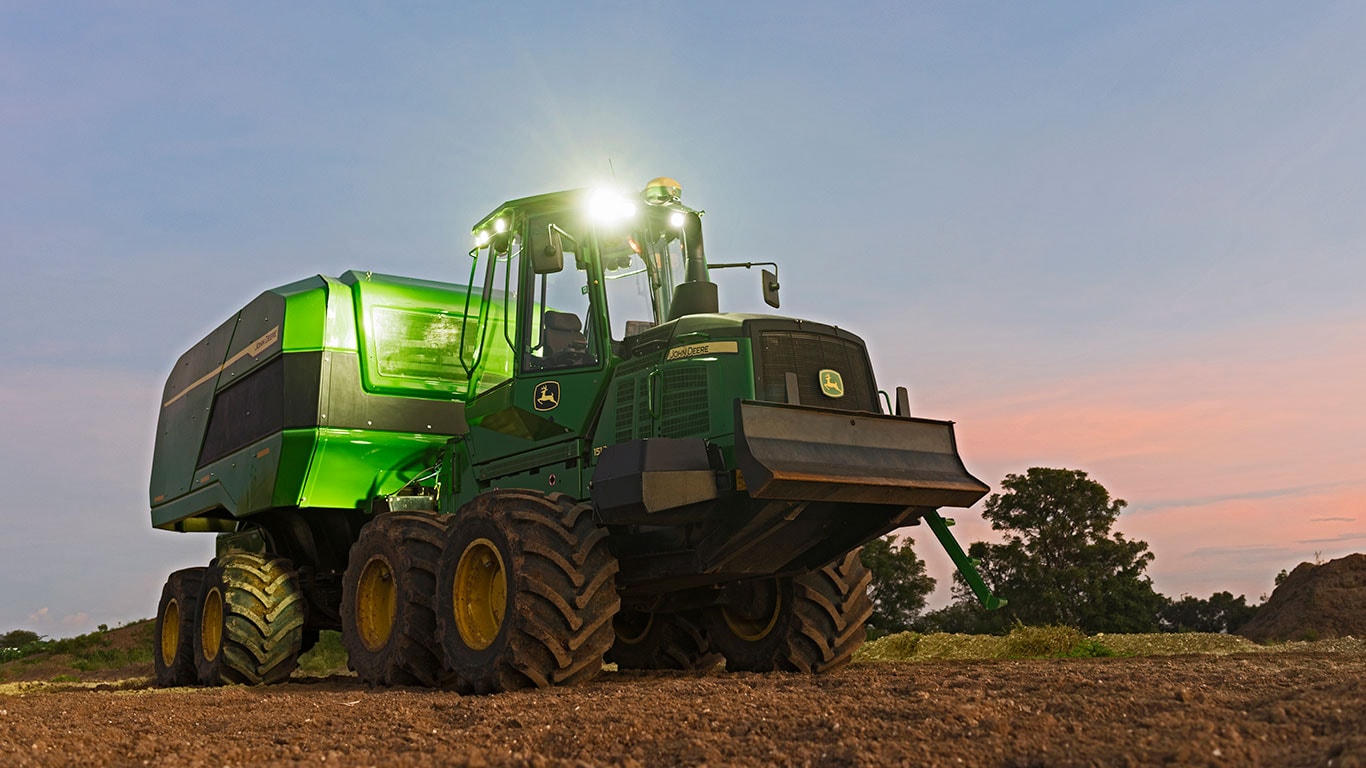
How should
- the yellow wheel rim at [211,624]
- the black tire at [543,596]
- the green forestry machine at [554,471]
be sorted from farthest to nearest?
the yellow wheel rim at [211,624]
the green forestry machine at [554,471]
the black tire at [543,596]

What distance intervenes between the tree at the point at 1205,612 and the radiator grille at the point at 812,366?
16425mm

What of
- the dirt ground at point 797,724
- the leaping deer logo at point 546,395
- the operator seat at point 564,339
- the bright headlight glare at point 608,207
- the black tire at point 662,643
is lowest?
the dirt ground at point 797,724

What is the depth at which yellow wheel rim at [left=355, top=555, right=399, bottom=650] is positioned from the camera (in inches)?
399

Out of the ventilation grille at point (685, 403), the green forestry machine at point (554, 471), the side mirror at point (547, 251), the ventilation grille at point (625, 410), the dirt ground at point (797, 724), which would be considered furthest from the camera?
the side mirror at point (547, 251)

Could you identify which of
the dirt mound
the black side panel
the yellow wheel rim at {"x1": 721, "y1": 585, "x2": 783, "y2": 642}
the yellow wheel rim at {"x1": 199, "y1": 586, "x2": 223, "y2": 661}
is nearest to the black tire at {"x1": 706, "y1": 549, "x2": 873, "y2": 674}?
the yellow wheel rim at {"x1": 721, "y1": 585, "x2": 783, "y2": 642}

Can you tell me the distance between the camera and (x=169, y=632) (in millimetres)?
14164

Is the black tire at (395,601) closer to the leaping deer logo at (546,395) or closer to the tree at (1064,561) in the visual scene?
the leaping deer logo at (546,395)

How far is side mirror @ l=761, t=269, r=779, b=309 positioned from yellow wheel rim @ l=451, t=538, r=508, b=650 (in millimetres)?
3252

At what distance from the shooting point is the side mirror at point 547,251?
8.86 m

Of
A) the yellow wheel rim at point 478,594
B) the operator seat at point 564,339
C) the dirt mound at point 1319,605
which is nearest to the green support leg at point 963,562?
the operator seat at point 564,339

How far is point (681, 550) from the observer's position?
→ 321 inches

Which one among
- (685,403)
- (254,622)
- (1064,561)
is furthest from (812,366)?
(1064,561)

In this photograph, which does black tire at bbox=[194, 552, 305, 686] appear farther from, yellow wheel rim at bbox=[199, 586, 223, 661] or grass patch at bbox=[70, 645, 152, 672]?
grass patch at bbox=[70, 645, 152, 672]

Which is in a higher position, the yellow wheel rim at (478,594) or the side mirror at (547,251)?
the side mirror at (547,251)
